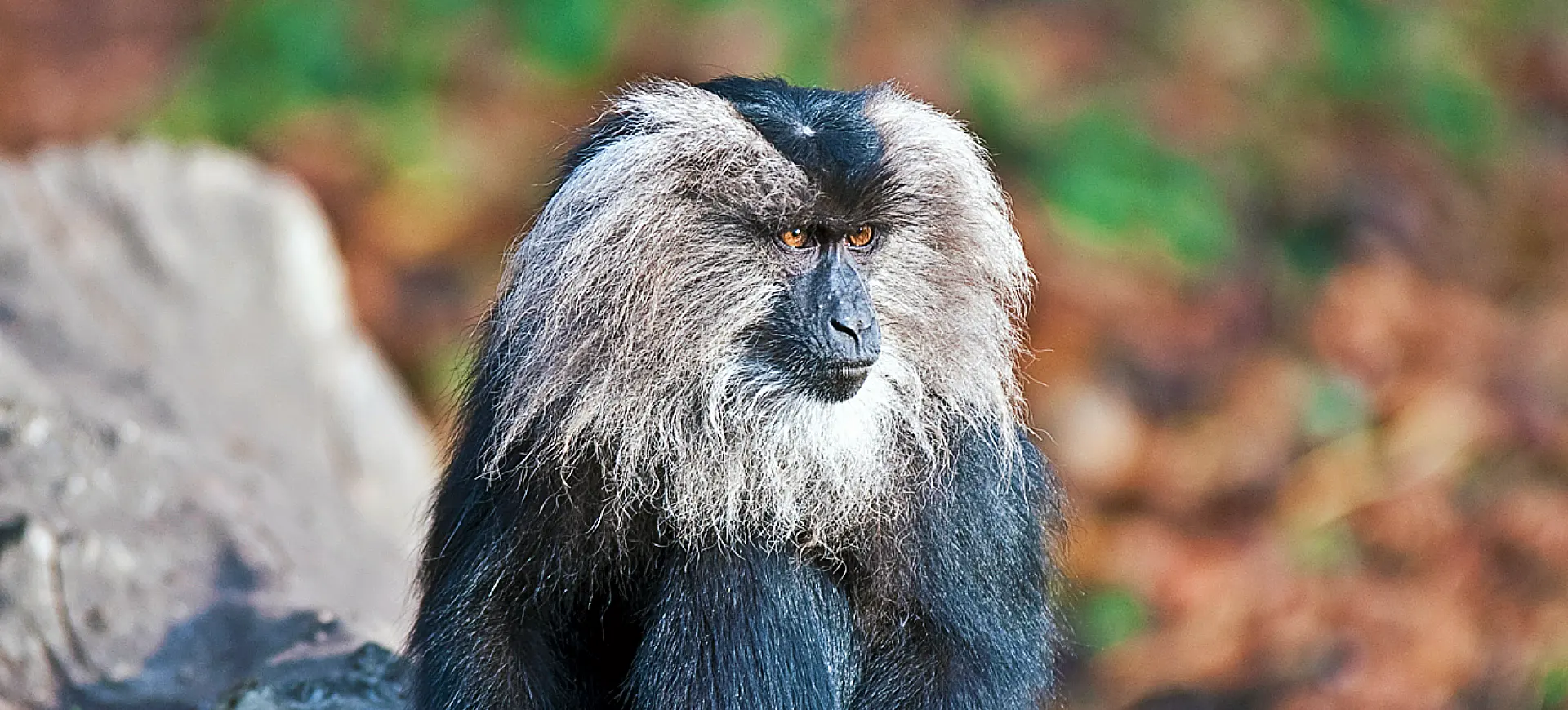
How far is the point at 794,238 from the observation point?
11.1 ft

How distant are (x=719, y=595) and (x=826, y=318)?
62cm

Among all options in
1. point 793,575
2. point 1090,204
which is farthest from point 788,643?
point 1090,204

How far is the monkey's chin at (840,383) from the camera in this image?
3342 millimetres

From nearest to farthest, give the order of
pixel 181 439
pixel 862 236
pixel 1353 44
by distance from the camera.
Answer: pixel 862 236 → pixel 181 439 → pixel 1353 44

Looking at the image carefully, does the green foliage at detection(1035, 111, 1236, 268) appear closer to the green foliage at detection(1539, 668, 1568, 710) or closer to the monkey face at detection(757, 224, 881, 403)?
the green foliage at detection(1539, 668, 1568, 710)

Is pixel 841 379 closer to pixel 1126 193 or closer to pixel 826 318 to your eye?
pixel 826 318

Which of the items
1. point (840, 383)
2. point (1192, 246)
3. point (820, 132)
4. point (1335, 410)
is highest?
point (1192, 246)

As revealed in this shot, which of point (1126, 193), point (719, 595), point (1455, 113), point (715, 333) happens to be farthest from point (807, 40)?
point (719, 595)

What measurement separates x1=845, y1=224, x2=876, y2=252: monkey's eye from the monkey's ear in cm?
50

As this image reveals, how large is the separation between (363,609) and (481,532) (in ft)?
5.43

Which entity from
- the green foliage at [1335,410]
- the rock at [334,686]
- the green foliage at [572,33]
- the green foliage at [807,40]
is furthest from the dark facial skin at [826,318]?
the green foliage at [1335,410]

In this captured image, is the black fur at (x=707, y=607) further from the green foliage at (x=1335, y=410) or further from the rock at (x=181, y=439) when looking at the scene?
the green foliage at (x=1335, y=410)

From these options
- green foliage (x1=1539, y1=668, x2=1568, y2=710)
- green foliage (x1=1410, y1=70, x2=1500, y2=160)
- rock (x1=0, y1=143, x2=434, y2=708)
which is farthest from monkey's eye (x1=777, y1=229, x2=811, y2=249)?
green foliage (x1=1410, y1=70, x2=1500, y2=160)

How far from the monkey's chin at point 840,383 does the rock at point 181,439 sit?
165 centimetres
